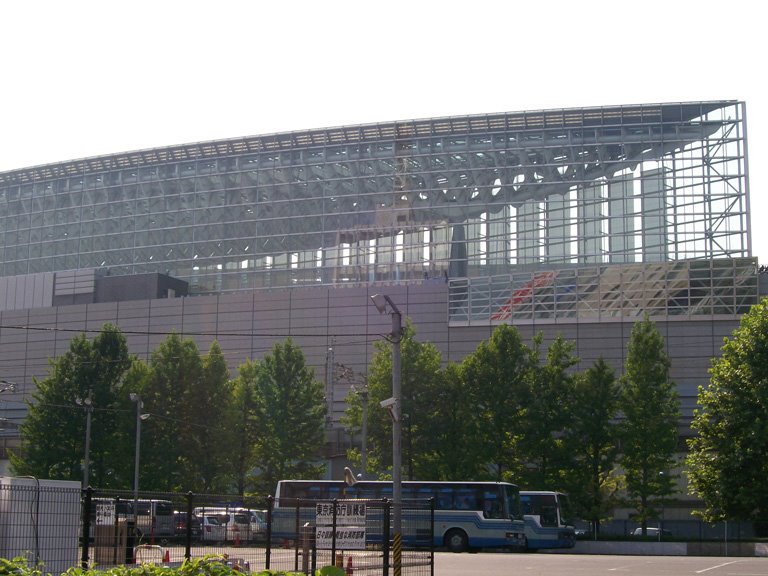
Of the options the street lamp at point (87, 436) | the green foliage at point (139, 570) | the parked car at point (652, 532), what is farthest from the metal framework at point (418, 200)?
the green foliage at point (139, 570)

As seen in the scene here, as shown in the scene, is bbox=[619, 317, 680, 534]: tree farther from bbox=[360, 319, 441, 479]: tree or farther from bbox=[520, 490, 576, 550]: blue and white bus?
bbox=[360, 319, 441, 479]: tree

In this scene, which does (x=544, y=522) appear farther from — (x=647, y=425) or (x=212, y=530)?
(x=212, y=530)

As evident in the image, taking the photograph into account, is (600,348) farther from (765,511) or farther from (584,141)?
(765,511)

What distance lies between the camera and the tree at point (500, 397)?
63.0 m

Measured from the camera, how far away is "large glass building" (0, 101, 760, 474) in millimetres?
97562

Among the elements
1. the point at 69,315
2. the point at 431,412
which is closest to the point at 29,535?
the point at 431,412

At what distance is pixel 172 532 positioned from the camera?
2162cm

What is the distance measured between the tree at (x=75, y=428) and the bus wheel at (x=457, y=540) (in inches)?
964

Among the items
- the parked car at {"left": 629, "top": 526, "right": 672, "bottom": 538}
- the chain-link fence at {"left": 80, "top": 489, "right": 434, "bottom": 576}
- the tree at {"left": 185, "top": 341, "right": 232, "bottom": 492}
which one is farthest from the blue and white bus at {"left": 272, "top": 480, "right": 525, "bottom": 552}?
the chain-link fence at {"left": 80, "top": 489, "right": 434, "bottom": 576}

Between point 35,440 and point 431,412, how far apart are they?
2494 cm

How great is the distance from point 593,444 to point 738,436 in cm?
1175

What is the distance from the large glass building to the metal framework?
7.5 inches

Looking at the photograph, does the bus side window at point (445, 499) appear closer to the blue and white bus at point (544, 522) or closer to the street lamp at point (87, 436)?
the blue and white bus at point (544, 522)

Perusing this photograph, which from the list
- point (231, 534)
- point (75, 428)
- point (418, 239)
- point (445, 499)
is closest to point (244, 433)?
point (75, 428)
